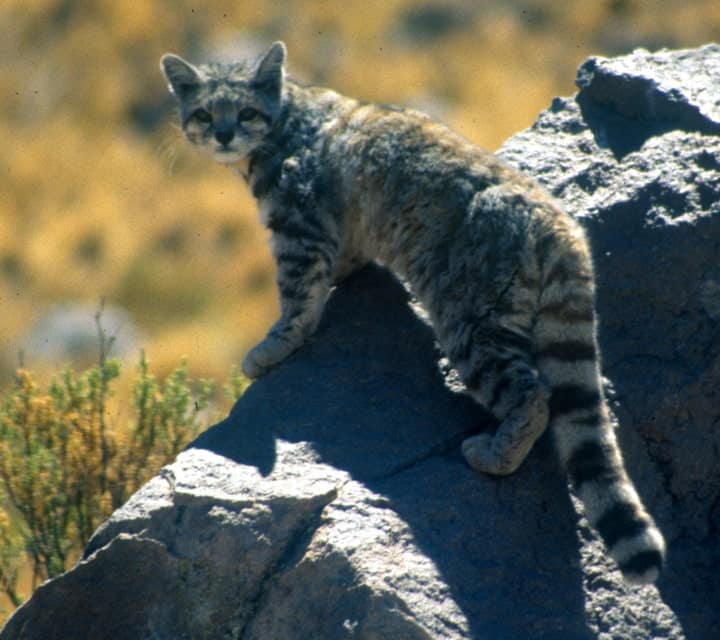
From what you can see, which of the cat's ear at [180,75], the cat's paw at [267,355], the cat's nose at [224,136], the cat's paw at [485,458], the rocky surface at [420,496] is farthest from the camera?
the cat's ear at [180,75]

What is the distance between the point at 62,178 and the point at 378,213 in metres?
13.9

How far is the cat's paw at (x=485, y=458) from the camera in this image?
17.3 feet

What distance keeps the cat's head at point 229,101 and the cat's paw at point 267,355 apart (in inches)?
45.8

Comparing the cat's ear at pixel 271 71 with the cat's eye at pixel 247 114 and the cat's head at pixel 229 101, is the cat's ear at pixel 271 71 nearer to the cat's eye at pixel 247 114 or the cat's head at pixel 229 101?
the cat's head at pixel 229 101

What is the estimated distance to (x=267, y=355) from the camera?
19.9ft

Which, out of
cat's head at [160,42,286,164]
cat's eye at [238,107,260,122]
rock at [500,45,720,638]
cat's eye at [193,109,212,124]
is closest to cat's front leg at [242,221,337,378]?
cat's head at [160,42,286,164]

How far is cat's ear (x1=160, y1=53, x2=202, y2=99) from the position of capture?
6.85 m

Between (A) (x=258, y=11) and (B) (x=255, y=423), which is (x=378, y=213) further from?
(A) (x=258, y=11)

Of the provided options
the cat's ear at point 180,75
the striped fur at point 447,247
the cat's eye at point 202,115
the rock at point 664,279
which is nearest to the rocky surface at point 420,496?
the rock at point 664,279

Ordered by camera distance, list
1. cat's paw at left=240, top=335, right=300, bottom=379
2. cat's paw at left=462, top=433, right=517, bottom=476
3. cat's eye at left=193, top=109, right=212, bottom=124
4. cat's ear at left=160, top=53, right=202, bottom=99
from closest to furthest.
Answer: cat's paw at left=462, top=433, right=517, bottom=476 → cat's paw at left=240, top=335, right=300, bottom=379 → cat's eye at left=193, top=109, right=212, bottom=124 → cat's ear at left=160, top=53, right=202, bottom=99

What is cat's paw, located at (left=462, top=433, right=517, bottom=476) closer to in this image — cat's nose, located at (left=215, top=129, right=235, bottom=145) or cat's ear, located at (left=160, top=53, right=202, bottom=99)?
cat's nose, located at (left=215, top=129, right=235, bottom=145)

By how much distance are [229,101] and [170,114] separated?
9.60m

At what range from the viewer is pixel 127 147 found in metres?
19.4

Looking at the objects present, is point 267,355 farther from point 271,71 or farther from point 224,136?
point 271,71
